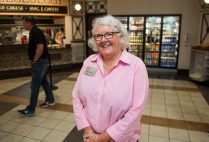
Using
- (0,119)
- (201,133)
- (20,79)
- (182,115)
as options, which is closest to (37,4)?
(20,79)

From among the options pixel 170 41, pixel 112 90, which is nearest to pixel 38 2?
pixel 170 41

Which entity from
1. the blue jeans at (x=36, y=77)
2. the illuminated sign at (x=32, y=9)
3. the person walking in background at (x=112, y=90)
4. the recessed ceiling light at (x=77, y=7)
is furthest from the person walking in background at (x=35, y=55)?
the recessed ceiling light at (x=77, y=7)

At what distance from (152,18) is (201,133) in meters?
4.86

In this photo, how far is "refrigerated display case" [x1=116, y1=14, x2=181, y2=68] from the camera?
22.6ft

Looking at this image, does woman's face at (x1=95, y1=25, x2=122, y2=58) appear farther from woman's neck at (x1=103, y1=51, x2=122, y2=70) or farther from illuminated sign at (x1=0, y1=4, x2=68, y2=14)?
illuminated sign at (x1=0, y1=4, x2=68, y2=14)

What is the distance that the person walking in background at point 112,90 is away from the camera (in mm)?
1359

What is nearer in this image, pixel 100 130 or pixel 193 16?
pixel 100 130

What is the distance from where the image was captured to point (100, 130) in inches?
56.7

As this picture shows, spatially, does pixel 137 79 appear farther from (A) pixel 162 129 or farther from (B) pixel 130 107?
(A) pixel 162 129

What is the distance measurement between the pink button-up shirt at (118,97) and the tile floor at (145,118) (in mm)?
1660

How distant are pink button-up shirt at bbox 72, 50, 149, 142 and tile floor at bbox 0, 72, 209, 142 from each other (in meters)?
1.66

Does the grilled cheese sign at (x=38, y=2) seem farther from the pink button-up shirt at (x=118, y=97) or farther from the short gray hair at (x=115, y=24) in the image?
the pink button-up shirt at (x=118, y=97)

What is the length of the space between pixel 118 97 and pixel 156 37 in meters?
6.20

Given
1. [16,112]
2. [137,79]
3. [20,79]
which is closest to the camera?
[137,79]
